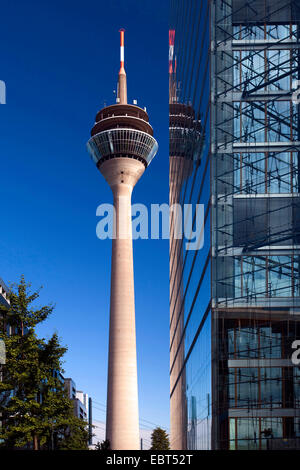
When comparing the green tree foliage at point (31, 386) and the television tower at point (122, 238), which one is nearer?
the green tree foliage at point (31, 386)

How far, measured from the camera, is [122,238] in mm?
95062

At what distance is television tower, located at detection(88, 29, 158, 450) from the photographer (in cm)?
8819

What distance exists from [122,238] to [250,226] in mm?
65477

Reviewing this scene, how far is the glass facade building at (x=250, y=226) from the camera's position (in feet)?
90.3

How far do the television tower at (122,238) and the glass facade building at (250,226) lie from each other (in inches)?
2112

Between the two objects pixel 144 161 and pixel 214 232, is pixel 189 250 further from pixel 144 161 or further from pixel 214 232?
pixel 144 161

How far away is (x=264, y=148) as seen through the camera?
31312mm

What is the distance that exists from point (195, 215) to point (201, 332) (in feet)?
25.0

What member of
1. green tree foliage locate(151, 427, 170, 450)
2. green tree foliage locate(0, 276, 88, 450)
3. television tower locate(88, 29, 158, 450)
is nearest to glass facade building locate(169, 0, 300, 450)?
green tree foliage locate(0, 276, 88, 450)

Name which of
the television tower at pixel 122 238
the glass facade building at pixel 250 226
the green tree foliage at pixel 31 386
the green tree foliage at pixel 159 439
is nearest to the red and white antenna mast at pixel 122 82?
the television tower at pixel 122 238

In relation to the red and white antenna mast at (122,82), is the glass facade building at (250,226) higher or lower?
lower

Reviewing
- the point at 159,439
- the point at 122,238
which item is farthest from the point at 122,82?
the point at 159,439

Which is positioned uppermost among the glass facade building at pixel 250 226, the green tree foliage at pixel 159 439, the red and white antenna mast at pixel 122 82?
the red and white antenna mast at pixel 122 82

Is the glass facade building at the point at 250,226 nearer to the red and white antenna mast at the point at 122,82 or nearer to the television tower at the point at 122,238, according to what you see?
the television tower at the point at 122,238
